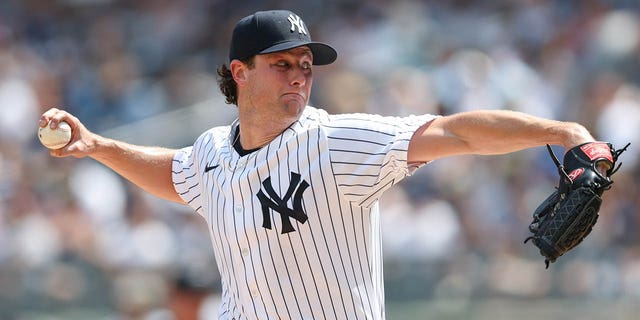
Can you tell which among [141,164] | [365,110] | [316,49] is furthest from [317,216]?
[365,110]

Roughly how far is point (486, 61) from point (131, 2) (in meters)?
4.11

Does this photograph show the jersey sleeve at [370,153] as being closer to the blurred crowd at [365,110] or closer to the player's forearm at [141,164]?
the player's forearm at [141,164]

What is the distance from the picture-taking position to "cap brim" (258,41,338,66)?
3802mm

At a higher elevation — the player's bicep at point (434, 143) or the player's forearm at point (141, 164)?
the player's forearm at point (141, 164)

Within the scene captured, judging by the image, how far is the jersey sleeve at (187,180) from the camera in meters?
4.21

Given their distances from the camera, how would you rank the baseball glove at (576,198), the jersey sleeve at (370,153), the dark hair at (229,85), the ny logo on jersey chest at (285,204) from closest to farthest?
the baseball glove at (576,198) → the jersey sleeve at (370,153) → the ny logo on jersey chest at (285,204) → the dark hair at (229,85)

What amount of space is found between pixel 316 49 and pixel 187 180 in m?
0.76

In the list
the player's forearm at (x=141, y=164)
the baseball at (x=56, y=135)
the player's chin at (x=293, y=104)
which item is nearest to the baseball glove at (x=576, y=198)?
the player's chin at (x=293, y=104)

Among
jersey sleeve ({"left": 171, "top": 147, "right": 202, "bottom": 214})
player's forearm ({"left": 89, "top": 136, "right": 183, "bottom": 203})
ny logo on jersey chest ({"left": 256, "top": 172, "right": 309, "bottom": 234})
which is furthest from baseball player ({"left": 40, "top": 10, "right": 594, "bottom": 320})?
player's forearm ({"left": 89, "top": 136, "right": 183, "bottom": 203})

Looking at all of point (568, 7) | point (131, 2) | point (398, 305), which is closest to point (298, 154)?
point (398, 305)

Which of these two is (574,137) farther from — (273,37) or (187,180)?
(187,180)

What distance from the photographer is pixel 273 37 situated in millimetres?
3840

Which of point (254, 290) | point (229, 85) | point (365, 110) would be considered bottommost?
point (254, 290)

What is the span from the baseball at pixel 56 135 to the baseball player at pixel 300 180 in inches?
23.6
